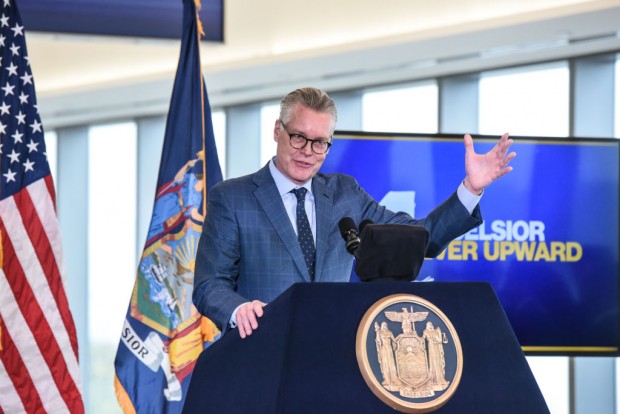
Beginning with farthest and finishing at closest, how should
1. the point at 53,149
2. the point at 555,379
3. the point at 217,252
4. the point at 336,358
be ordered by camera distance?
the point at 53,149, the point at 555,379, the point at 217,252, the point at 336,358

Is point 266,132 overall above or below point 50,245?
above

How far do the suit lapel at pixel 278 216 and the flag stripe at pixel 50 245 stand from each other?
7.51ft

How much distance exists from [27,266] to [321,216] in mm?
2424

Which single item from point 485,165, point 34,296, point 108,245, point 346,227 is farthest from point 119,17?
point 108,245

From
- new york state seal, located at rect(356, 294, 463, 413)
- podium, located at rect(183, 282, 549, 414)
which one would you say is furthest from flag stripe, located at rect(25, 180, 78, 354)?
new york state seal, located at rect(356, 294, 463, 413)

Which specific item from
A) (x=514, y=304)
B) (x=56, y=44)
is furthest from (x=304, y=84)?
(x=514, y=304)

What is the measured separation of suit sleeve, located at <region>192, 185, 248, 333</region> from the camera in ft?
7.13

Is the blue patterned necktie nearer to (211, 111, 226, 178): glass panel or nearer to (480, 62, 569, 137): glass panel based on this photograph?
(480, 62, 569, 137): glass panel

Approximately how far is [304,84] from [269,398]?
623 cm

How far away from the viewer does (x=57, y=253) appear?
172 inches

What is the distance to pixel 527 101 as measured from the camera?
6.89 m

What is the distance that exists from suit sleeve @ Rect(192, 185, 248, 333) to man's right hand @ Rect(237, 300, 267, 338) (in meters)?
0.40

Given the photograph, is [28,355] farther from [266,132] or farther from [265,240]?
[266,132]

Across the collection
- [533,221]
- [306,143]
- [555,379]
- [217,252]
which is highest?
[306,143]
